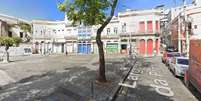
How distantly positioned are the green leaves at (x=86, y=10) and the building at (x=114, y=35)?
2434 cm

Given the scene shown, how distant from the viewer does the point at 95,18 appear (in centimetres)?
1156

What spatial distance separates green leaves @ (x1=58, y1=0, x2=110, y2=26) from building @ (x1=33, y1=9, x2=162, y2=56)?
79.9 feet

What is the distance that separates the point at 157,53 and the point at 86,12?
1323 inches

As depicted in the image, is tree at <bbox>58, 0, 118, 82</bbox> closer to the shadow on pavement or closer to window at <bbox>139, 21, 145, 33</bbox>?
the shadow on pavement

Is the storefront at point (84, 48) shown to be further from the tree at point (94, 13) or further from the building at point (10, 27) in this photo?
the tree at point (94, 13)

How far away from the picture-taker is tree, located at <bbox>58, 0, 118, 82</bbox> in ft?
34.9

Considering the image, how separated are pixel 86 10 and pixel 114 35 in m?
36.1

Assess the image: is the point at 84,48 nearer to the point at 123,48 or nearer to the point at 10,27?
the point at 123,48

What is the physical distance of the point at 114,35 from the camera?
4700cm

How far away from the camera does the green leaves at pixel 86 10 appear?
35.2 ft

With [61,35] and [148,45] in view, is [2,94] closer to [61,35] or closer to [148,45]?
[148,45]

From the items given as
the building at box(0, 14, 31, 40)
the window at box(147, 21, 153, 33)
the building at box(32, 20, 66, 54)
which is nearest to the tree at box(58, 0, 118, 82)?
the window at box(147, 21, 153, 33)

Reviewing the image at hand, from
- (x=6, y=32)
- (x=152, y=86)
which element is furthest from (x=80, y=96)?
(x=6, y=32)

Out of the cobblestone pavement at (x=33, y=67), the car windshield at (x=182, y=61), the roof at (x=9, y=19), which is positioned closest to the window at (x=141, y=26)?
the cobblestone pavement at (x=33, y=67)
